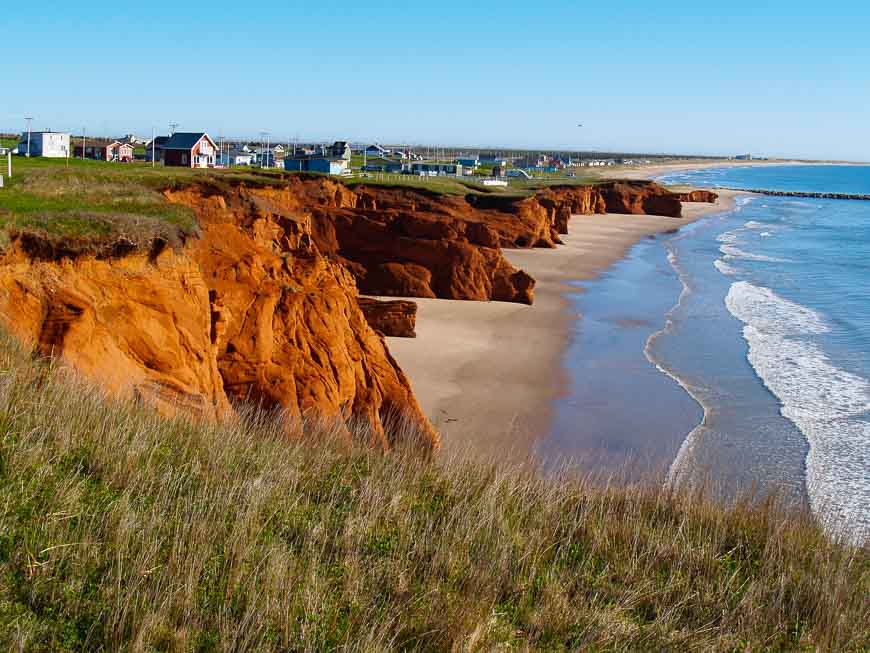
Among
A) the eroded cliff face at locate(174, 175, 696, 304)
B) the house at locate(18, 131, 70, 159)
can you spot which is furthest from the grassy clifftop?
the house at locate(18, 131, 70, 159)

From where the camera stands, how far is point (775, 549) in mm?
6895

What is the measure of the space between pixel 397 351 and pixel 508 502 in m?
16.5

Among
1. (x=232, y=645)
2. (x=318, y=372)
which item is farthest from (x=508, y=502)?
(x=318, y=372)

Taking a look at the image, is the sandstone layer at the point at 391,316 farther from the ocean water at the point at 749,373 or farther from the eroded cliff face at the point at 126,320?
the eroded cliff face at the point at 126,320

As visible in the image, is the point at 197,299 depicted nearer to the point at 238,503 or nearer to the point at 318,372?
the point at 318,372

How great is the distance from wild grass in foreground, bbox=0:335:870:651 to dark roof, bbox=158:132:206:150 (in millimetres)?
51591

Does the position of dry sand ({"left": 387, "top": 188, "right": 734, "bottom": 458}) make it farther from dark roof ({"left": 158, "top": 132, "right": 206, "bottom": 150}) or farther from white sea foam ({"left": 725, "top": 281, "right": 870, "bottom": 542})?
dark roof ({"left": 158, "top": 132, "right": 206, "bottom": 150})

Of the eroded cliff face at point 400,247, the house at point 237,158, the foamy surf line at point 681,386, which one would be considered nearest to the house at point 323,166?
the house at point 237,158

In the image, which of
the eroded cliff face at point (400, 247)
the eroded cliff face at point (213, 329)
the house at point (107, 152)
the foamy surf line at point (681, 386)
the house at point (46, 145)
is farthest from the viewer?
the house at point (107, 152)

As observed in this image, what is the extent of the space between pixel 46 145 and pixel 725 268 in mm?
40747

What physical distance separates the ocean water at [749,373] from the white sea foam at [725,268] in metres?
0.10

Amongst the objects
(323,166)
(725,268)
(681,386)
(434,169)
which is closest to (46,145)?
(323,166)

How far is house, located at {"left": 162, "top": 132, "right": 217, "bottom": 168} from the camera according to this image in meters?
56.3

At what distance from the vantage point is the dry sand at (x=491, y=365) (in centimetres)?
1745
